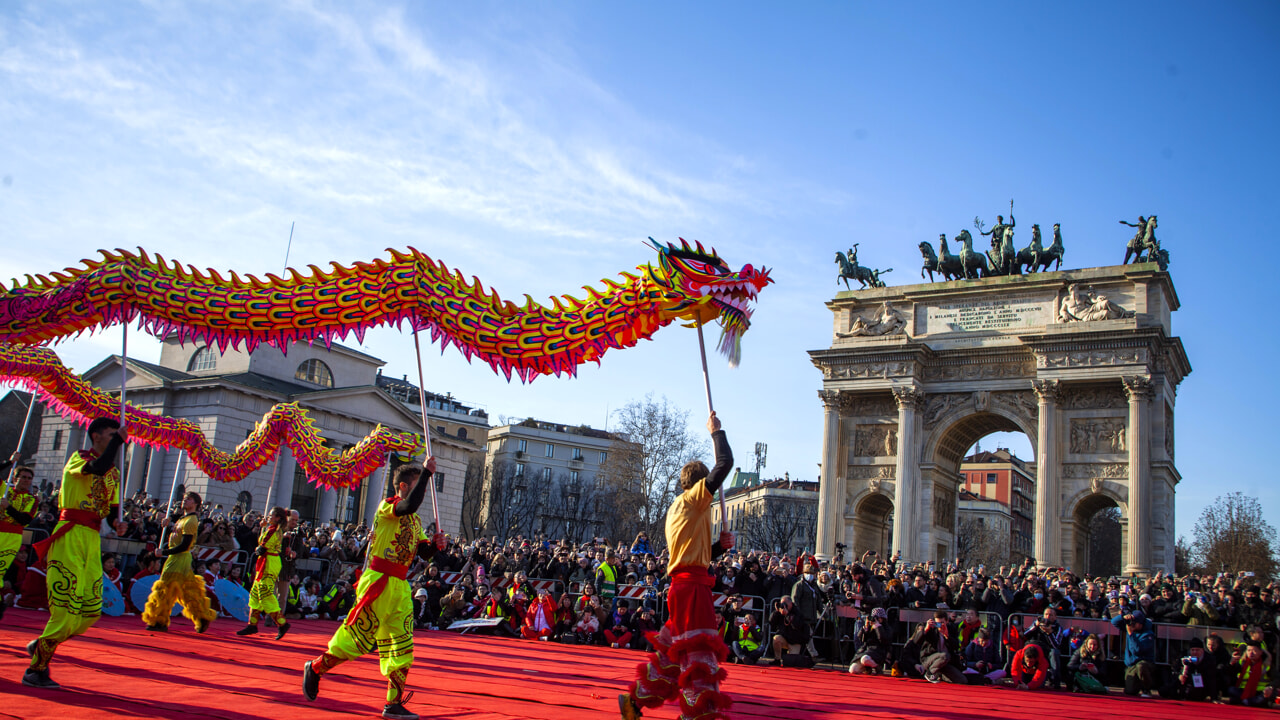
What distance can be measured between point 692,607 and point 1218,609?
547 inches

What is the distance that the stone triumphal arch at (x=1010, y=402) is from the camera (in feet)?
107

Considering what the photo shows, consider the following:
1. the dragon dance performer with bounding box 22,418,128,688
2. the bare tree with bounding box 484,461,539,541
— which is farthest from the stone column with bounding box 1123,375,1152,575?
the bare tree with bounding box 484,461,539,541

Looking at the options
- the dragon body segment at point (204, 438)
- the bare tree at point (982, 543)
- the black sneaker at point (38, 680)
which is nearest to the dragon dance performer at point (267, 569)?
the dragon body segment at point (204, 438)

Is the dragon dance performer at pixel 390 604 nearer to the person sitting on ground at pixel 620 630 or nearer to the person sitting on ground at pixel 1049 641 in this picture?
the person sitting on ground at pixel 1049 641

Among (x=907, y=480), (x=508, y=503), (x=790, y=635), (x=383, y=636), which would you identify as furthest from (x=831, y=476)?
(x=508, y=503)

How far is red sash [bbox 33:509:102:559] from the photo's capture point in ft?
24.7

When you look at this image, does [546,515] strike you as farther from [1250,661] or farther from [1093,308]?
[1250,661]

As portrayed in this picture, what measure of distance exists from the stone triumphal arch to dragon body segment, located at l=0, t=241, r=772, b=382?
28.7 metres

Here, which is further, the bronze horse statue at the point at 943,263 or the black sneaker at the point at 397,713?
the bronze horse statue at the point at 943,263

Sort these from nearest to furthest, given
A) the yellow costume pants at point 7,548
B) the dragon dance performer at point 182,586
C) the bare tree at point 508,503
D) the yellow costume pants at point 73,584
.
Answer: the yellow costume pants at point 73,584
the yellow costume pants at point 7,548
the dragon dance performer at point 182,586
the bare tree at point 508,503

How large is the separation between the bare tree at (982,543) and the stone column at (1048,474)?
127 ft

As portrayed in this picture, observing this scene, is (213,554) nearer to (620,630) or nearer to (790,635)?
(620,630)

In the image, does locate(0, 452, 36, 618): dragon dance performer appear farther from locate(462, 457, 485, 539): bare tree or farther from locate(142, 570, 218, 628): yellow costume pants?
locate(462, 457, 485, 539): bare tree

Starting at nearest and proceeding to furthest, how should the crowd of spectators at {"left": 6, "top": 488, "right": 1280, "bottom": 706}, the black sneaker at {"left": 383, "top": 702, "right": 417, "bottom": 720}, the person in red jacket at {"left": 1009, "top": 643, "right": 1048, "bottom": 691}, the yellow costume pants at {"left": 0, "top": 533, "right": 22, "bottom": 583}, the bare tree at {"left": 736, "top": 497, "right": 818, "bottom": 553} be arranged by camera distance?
the black sneaker at {"left": 383, "top": 702, "right": 417, "bottom": 720} < the yellow costume pants at {"left": 0, "top": 533, "right": 22, "bottom": 583} < the person in red jacket at {"left": 1009, "top": 643, "right": 1048, "bottom": 691} < the crowd of spectators at {"left": 6, "top": 488, "right": 1280, "bottom": 706} < the bare tree at {"left": 736, "top": 497, "right": 818, "bottom": 553}
